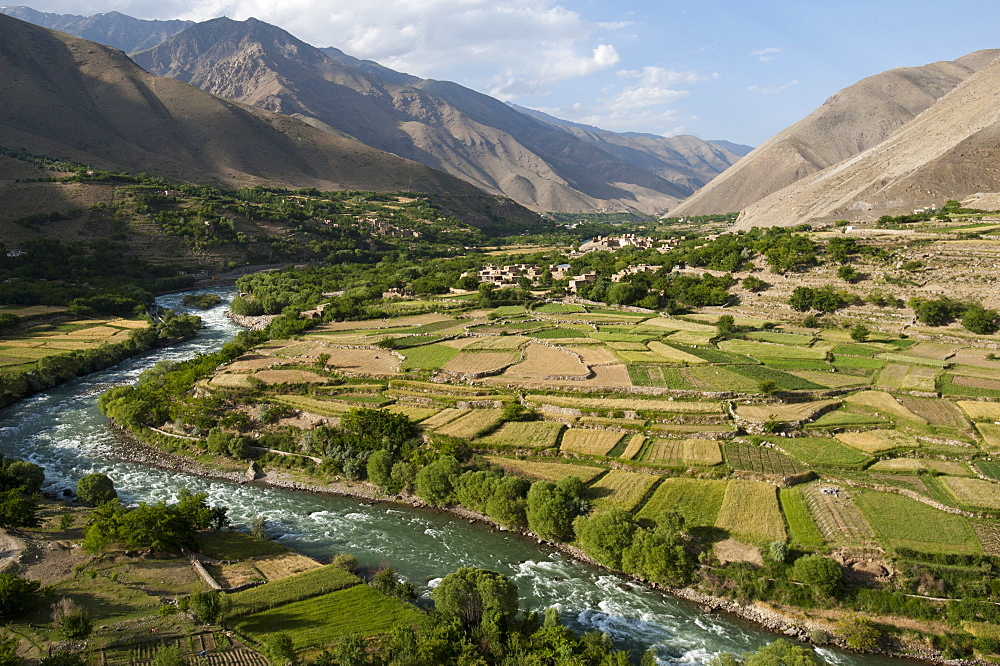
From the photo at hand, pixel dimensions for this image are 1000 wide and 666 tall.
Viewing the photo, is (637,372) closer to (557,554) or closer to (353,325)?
(557,554)

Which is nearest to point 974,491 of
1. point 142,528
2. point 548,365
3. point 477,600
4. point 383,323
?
point 477,600

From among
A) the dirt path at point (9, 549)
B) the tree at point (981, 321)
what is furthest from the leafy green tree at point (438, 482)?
the tree at point (981, 321)

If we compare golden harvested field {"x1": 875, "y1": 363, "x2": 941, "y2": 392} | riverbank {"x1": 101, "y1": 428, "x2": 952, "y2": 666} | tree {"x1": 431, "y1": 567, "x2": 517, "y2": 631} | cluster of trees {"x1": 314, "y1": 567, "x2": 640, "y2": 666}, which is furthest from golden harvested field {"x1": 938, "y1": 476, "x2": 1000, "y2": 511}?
tree {"x1": 431, "y1": 567, "x2": 517, "y2": 631}

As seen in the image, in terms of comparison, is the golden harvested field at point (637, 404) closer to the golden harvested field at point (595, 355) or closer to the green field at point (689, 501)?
the green field at point (689, 501)

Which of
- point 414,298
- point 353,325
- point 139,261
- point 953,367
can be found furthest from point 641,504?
point 139,261

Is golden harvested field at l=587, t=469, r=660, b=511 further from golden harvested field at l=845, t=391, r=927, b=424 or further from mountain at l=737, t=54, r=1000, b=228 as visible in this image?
mountain at l=737, t=54, r=1000, b=228

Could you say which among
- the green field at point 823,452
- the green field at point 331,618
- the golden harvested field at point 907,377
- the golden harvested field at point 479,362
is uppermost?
the golden harvested field at point 907,377

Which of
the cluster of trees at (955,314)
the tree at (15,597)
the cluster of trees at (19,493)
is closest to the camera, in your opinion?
the tree at (15,597)
